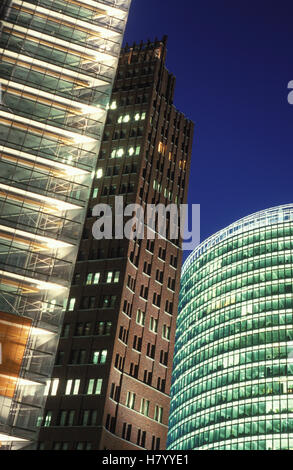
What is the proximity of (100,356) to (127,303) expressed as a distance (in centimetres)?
809

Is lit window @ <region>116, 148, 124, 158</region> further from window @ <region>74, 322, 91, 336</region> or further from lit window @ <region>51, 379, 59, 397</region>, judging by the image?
lit window @ <region>51, 379, 59, 397</region>

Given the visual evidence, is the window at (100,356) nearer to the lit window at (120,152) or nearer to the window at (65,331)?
the window at (65,331)

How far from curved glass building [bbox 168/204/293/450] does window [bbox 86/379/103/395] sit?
161 feet

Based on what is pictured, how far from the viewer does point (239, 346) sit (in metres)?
125

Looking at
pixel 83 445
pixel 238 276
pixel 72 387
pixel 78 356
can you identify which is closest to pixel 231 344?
pixel 238 276

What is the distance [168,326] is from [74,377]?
1639 cm

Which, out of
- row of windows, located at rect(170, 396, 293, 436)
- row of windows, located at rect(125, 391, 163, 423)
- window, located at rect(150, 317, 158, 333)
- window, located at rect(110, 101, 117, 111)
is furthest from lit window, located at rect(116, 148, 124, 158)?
row of windows, located at rect(170, 396, 293, 436)

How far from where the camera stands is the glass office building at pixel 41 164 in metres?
59.8

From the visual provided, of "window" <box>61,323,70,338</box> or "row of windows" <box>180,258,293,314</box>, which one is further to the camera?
"row of windows" <box>180,258,293,314</box>

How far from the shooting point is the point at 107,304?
77.4 m

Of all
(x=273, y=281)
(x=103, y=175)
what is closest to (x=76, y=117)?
(x=103, y=175)

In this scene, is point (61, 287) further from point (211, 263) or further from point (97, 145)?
point (211, 263)

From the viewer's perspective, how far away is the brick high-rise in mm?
71125
